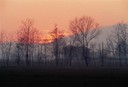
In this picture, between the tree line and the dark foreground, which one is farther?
the tree line

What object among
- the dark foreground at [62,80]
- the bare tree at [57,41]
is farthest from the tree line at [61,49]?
the dark foreground at [62,80]

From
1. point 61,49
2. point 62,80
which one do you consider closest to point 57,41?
point 61,49

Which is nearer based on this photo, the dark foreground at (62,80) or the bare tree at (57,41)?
the dark foreground at (62,80)

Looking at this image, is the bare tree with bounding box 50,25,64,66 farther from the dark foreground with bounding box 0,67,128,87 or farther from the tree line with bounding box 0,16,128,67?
the dark foreground with bounding box 0,67,128,87

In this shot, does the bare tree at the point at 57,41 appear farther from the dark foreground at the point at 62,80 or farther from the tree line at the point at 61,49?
the dark foreground at the point at 62,80

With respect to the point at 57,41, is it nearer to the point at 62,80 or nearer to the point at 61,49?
the point at 61,49

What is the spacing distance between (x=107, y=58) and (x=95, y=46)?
4386 mm

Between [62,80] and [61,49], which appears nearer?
[62,80]

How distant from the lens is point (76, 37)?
67938 mm

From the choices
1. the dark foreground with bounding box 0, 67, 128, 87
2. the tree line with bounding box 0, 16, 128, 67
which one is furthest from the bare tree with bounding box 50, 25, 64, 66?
the dark foreground with bounding box 0, 67, 128, 87

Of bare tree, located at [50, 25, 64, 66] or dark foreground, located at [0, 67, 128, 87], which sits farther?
bare tree, located at [50, 25, 64, 66]

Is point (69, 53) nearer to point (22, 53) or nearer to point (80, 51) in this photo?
point (80, 51)

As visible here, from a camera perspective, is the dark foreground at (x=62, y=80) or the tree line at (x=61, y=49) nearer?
the dark foreground at (x=62, y=80)

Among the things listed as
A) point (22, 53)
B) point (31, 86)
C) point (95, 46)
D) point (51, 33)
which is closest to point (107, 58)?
point (95, 46)
